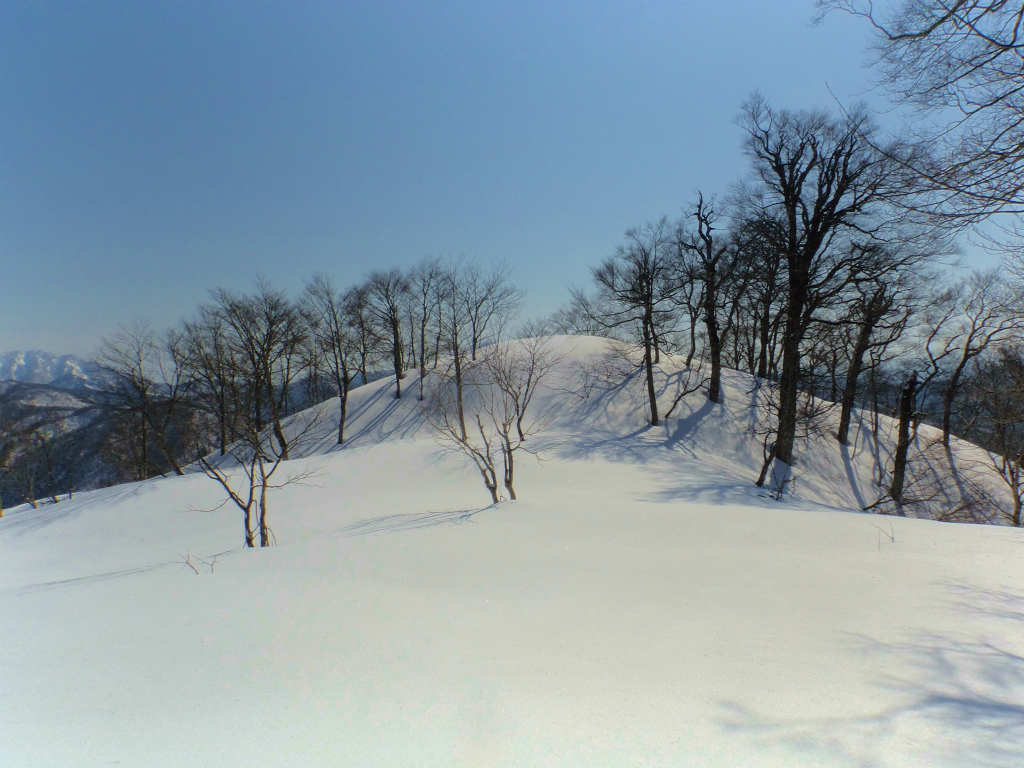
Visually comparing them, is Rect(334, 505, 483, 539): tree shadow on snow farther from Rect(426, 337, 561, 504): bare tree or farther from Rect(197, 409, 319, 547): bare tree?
Rect(426, 337, 561, 504): bare tree

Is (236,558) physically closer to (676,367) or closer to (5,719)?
(5,719)

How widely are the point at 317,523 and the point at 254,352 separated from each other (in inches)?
594

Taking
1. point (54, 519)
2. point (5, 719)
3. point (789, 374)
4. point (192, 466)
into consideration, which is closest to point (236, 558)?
point (5, 719)

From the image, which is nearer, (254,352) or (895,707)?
(895,707)

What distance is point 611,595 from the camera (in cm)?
404

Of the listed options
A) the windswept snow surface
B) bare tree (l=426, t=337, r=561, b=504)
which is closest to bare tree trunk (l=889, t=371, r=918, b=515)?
the windswept snow surface

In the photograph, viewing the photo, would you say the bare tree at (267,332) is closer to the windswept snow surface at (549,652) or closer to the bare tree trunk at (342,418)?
the bare tree trunk at (342,418)

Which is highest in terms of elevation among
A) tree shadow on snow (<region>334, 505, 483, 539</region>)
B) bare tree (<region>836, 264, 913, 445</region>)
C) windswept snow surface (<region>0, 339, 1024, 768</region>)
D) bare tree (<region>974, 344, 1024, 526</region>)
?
bare tree (<region>836, 264, 913, 445</region>)

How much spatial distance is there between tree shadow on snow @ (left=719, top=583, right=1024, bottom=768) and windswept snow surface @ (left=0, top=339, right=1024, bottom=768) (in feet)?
0.04

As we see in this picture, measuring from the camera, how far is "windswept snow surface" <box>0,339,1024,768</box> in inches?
83.6

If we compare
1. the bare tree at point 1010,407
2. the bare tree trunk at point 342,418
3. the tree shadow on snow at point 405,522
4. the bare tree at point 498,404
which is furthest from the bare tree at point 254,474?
the bare tree at point 1010,407

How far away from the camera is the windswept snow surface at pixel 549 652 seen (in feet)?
6.97

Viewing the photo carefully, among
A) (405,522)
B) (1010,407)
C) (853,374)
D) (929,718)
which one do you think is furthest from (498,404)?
(929,718)

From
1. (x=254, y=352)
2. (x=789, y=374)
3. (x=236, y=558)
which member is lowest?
(x=236, y=558)
